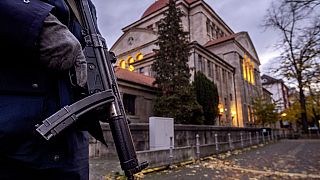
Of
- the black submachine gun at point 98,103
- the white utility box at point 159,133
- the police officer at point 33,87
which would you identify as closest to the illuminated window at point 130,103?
the white utility box at point 159,133

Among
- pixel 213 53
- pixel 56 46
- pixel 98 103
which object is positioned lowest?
pixel 98 103

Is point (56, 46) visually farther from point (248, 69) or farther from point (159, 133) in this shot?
point (248, 69)

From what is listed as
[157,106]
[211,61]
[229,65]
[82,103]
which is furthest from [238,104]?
[82,103]

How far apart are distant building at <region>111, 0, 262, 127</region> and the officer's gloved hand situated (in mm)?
29358

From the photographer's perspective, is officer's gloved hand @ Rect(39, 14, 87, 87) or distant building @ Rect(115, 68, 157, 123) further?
distant building @ Rect(115, 68, 157, 123)

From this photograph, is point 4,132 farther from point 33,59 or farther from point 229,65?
point 229,65

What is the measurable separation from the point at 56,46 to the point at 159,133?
8392 millimetres

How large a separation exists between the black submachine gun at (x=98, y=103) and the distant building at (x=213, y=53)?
95.0 feet

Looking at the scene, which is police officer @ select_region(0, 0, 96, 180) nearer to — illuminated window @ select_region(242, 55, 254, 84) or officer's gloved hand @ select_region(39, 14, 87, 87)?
officer's gloved hand @ select_region(39, 14, 87, 87)

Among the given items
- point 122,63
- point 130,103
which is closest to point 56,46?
point 130,103

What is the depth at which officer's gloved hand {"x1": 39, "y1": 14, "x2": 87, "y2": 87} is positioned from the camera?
1.13 meters

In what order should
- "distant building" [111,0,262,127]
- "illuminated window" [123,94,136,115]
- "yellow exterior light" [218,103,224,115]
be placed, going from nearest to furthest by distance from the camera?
"illuminated window" [123,94,136,115] → "yellow exterior light" [218,103,224,115] → "distant building" [111,0,262,127]

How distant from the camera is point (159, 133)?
9.28 m

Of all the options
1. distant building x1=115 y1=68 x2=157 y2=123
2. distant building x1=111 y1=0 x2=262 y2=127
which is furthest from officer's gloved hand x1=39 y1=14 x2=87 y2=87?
distant building x1=111 y1=0 x2=262 y2=127
